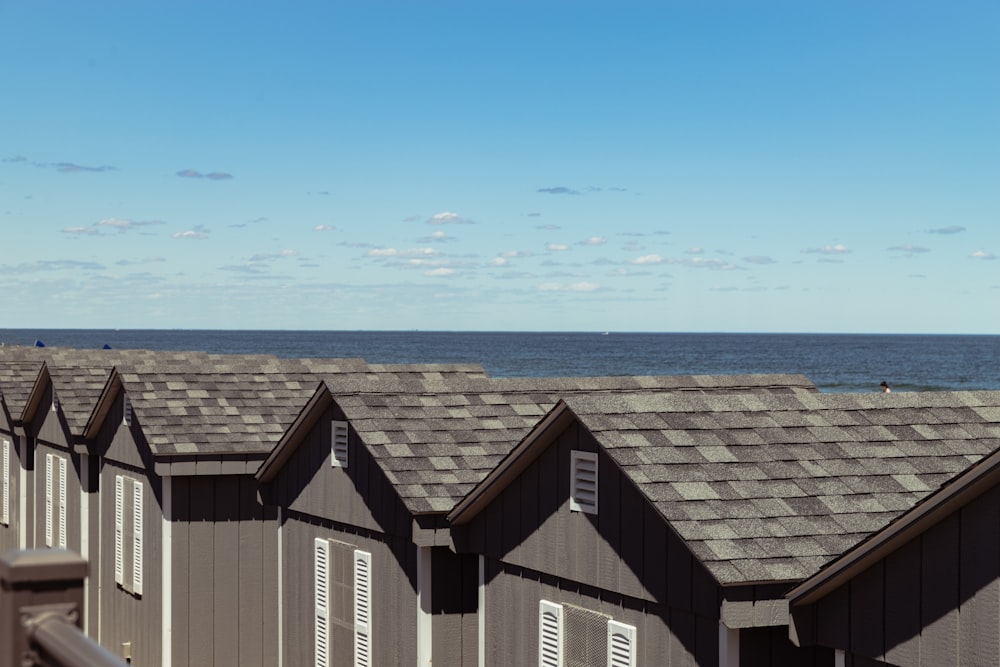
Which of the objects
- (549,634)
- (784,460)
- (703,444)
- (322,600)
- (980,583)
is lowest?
(322,600)

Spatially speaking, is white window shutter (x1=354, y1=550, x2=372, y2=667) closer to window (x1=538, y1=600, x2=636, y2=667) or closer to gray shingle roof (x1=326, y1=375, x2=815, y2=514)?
gray shingle roof (x1=326, y1=375, x2=815, y2=514)

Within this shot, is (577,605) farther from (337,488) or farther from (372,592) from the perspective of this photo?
(337,488)

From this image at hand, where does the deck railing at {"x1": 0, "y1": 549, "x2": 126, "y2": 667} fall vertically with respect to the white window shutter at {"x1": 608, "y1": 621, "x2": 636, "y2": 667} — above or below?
above

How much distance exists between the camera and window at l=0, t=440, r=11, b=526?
26891 millimetres

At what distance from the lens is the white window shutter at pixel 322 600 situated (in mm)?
15242

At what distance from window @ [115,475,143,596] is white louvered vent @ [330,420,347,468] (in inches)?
206

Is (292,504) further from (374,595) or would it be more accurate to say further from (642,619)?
(642,619)

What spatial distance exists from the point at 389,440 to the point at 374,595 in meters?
1.87

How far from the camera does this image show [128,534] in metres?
19.4

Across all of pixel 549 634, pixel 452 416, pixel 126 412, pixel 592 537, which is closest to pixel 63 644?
pixel 592 537

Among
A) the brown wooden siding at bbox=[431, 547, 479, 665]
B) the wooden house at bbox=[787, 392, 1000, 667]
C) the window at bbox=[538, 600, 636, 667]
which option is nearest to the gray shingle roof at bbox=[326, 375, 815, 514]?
the brown wooden siding at bbox=[431, 547, 479, 665]

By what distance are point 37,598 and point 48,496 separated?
71.8 feet

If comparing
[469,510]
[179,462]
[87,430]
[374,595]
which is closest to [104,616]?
[87,430]

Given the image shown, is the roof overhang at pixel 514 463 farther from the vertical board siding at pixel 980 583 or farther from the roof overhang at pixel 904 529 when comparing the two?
the vertical board siding at pixel 980 583
